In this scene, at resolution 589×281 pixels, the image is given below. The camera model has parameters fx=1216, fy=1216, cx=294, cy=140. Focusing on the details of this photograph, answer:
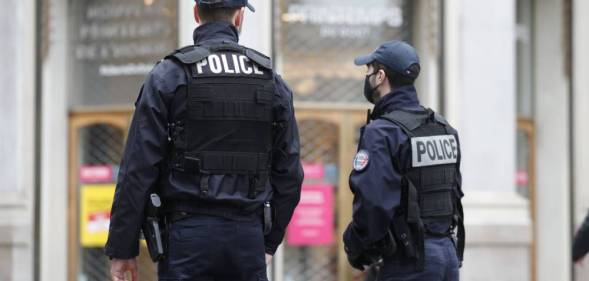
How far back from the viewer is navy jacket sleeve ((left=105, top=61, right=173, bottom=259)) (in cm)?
503

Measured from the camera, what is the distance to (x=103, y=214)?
11742 millimetres

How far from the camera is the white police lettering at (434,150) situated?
19.4ft

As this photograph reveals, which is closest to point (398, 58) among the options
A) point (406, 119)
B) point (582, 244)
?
point (406, 119)

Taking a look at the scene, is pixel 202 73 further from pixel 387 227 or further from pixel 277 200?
pixel 387 227

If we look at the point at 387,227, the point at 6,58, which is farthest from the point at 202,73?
the point at 6,58

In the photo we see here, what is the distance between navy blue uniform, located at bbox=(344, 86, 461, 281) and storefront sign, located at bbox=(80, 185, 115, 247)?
6.09 m

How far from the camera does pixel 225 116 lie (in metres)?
5.20

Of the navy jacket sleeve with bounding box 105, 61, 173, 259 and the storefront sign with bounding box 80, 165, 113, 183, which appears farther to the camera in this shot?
the storefront sign with bounding box 80, 165, 113, 183

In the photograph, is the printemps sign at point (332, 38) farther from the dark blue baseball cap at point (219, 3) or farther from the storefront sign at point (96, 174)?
the dark blue baseball cap at point (219, 3)

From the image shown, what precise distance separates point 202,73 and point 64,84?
6905mm

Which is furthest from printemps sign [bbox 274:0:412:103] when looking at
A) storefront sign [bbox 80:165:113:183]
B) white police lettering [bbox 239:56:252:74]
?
white police lettering [bbox 239:56:252:74]

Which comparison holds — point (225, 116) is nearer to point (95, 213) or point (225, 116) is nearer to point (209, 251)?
point (209, 251)

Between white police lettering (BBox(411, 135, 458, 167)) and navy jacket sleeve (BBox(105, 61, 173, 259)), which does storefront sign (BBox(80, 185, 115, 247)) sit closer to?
white police lettering (BBox(411, 135, 458, 167))

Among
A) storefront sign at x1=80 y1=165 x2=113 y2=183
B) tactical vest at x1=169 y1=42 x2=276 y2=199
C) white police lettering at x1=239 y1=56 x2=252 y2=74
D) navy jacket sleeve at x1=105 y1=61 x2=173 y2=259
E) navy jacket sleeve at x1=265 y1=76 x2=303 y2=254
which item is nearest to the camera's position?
navy jacket sleeve at x1=105 y1=61 x2=173 y2=259
